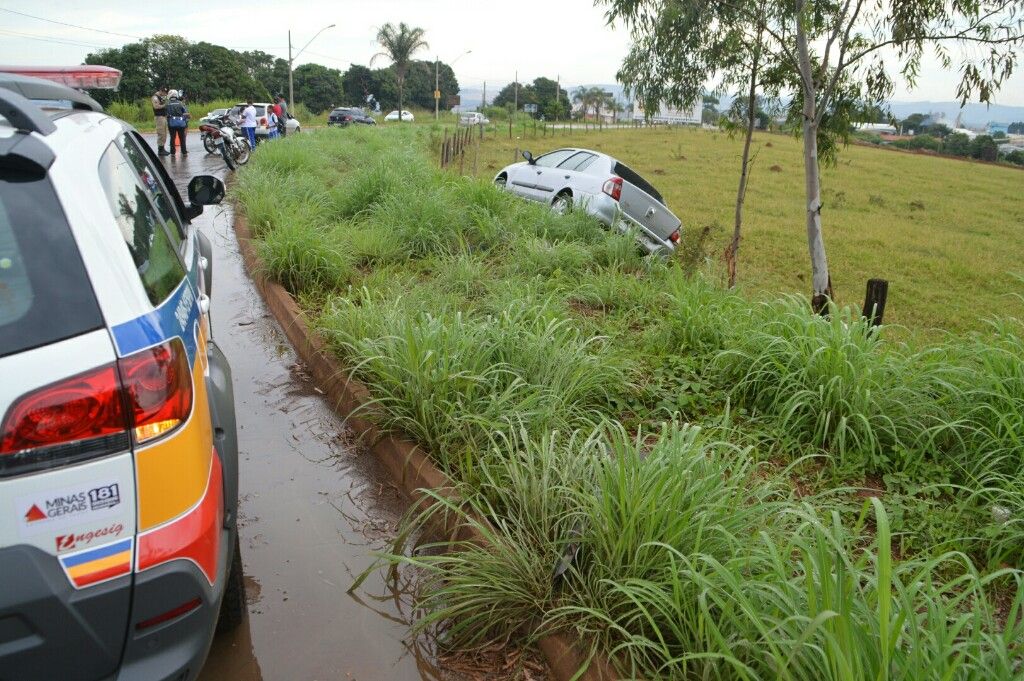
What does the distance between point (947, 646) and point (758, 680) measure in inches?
18.6

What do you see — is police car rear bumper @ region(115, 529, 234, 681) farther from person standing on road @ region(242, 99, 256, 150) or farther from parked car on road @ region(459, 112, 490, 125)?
parked car on road @ region(459, 112, 490, 125)

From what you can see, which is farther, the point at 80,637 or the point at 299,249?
the point at 299,249

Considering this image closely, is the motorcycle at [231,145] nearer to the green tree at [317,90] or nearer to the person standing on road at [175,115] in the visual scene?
the person standing on road at [175,115]

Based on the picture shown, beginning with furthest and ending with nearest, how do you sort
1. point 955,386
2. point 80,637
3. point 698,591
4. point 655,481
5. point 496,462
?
1. point 955,386
2. point 496,462
3. point 655,481
4. point 698,591
5. point 80,637

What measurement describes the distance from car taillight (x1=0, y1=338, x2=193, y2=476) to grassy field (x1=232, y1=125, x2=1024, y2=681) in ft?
4.18

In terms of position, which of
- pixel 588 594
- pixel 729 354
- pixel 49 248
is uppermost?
pixel 49 248

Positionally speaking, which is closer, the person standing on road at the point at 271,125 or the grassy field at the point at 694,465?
the grassy field at the point at 694,465

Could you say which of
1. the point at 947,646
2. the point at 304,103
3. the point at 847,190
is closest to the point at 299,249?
the point at 947,646

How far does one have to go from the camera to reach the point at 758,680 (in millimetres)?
2094

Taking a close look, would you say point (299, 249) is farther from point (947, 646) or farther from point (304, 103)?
point (304, 103)

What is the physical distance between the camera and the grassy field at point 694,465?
2.26 metres

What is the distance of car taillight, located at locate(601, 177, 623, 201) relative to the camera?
37.4 feet

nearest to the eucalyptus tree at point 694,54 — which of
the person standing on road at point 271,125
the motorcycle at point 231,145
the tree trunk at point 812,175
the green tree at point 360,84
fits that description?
the tree trunk at point 812,175

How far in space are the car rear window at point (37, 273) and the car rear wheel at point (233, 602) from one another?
48.3 inches
